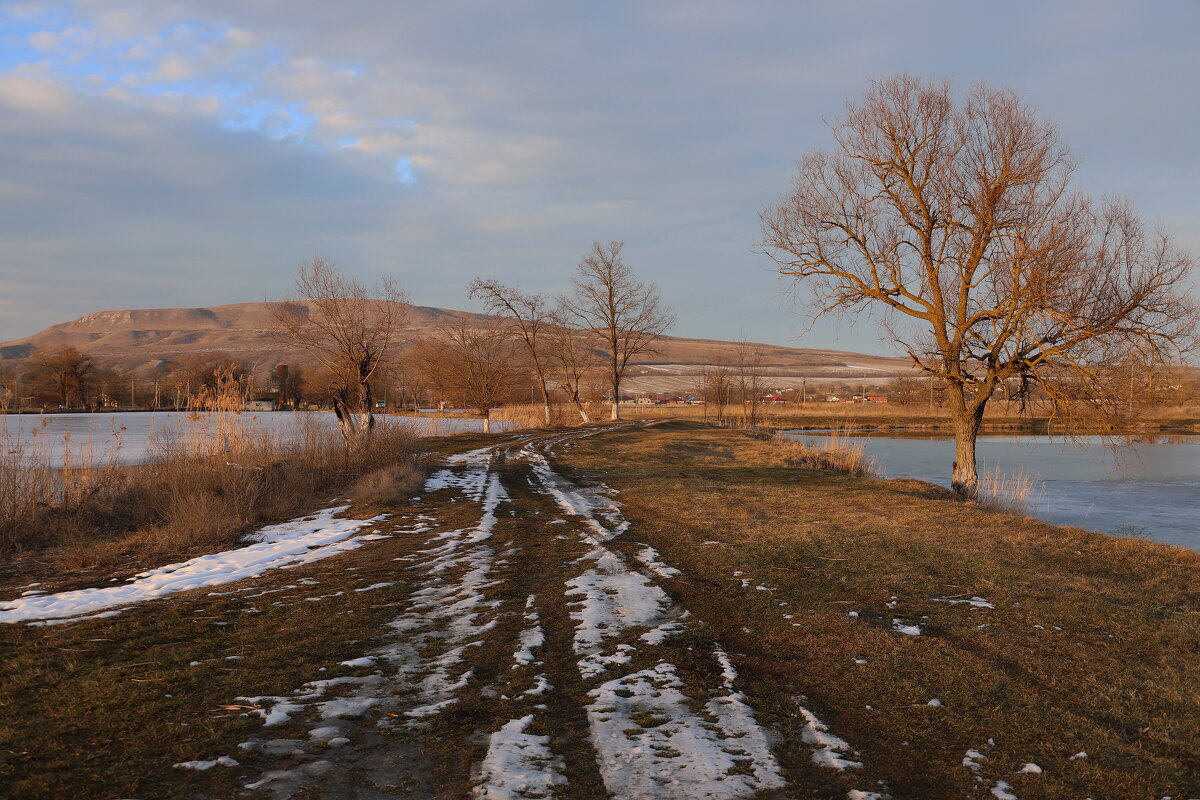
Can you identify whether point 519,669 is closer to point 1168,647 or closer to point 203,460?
point 1168,647

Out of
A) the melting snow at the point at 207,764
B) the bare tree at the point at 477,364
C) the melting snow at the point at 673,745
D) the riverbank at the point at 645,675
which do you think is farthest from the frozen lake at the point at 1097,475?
the bare tree at the point at 477,364

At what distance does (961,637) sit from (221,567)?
791 centimetres

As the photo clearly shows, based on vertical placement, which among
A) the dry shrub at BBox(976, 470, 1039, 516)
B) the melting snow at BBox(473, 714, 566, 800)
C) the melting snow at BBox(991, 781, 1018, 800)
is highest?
the melting snow at BBox(473, 714, 566, 800)

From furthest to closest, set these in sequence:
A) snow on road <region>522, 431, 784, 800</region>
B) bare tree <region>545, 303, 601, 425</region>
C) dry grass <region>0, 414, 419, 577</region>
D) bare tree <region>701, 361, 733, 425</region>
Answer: bare tree <region>701, 361, 733, 425</region> < bare tree <region>545, 303, 601, 425</region> < dry grass <region>0, 414, 419, 577</region> < snow on road <region>522, 431, 784, 800</region>

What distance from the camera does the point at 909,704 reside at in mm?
4121

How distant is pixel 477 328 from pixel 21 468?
29.4 meters

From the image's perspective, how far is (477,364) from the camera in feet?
120

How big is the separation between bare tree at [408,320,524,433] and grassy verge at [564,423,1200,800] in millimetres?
26099

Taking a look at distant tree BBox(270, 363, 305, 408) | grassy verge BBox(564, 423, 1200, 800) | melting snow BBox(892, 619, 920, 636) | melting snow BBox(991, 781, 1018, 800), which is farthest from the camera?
distant tree BBox(270, 363, 305, 408)

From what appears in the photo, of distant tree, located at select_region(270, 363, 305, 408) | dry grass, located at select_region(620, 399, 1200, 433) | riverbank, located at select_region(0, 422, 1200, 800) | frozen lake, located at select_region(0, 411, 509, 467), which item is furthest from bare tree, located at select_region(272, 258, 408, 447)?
distant tree, located at select_region(270, 363, 305, 408)

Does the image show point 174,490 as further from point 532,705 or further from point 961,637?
point 961,637

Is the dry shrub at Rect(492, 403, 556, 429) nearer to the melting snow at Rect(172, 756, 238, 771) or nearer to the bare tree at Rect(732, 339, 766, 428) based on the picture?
the bare tree at Rect(732, 339, 766, 428)

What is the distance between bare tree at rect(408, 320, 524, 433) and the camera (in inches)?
1422

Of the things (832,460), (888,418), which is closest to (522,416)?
(832,460)
